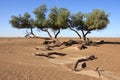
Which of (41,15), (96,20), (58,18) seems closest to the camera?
(96,20)

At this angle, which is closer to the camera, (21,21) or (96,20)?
(96,20)

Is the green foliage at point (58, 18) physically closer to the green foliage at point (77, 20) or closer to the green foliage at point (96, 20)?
the green foliage at point (77, 20)

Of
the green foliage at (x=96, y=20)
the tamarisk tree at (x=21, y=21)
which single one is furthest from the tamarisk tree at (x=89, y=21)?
Result: the tamarisk tree at (x=21, y=21)

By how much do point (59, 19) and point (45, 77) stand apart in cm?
2810

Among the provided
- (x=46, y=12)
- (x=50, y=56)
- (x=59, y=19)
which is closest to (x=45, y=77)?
(x=50, y=56)

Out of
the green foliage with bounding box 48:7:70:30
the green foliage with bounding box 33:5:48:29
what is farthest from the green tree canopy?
the green foliage with bounding box 33:5:48:29

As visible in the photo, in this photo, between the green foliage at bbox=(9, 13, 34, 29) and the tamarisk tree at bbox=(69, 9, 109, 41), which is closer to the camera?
the tamarisk tree at bbox=(69, 9, 109, 41)

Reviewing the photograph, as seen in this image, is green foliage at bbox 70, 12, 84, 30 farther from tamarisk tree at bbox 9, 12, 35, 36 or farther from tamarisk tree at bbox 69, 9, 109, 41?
tamarisk tree at bbox 9, 12, 35, 36

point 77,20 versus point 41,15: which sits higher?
point 41,15

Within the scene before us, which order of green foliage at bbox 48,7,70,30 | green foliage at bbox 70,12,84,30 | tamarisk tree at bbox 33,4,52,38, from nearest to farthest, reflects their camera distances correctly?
green foliage at bbox 48,7,70,30 → green foliage at bbox 70,12,84,30 → tamarisk tree at bbox 33,4,52,38

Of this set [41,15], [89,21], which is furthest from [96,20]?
[41,15]

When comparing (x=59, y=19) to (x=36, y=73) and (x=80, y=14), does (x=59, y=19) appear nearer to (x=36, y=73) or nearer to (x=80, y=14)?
(x=80, y=14)

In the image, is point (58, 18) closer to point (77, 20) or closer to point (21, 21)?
point (77, 20)


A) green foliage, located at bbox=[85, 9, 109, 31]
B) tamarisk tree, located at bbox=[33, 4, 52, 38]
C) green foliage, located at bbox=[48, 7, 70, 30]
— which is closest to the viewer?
green foliage, located at bbox=[85, 9, 109, 31]
